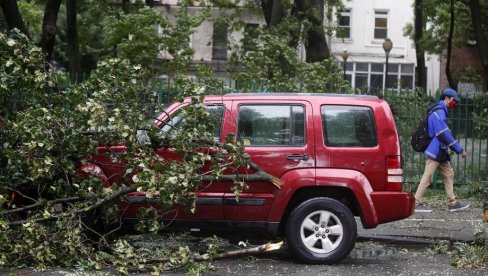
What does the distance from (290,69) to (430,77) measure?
102 feet

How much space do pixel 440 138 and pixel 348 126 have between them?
390 cm

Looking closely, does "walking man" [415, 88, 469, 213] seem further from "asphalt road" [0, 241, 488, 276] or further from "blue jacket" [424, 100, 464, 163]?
"asphalt road" [0, 241, 488, 276]

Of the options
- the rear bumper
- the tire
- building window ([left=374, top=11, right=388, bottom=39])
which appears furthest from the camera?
building window ([left=374, top=11, right=388, bottom=39])

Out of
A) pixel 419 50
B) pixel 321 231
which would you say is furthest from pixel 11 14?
pixel 419 50

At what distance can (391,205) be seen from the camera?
7.91 m

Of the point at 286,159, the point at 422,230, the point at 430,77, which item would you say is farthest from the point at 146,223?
the point at 430,77

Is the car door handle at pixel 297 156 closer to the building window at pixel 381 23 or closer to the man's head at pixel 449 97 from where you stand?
the man's head at pixel 449 97

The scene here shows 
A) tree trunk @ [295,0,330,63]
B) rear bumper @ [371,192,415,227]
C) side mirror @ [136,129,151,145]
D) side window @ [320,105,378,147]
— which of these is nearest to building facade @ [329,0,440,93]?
tree trunk @ [295,0,330,63]

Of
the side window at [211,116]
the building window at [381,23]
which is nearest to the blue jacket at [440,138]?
the side window at [211,116]

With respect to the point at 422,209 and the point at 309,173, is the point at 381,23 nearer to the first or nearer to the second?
the point at 422,209

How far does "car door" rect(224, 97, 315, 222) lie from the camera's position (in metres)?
7.88

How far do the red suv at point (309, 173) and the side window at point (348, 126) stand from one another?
11 mm

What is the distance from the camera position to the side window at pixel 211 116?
309 inches

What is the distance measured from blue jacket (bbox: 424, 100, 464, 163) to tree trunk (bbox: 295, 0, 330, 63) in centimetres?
703
